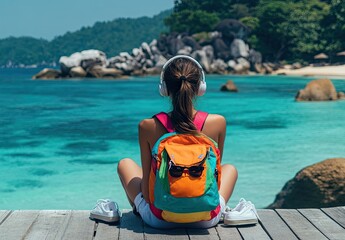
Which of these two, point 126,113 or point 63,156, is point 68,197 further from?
point 126,113

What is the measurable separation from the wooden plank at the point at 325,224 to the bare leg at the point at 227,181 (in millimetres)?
505

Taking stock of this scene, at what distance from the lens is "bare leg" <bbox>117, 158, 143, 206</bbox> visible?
3.78 metres

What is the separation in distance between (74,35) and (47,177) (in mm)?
173221

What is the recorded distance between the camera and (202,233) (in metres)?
3.49

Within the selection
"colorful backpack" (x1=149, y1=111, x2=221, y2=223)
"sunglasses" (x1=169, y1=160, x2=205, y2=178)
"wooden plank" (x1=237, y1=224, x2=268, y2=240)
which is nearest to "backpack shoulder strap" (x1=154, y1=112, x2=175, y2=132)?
"colorful backpack" (x1=149, y1=111, x2=221, y2=223)

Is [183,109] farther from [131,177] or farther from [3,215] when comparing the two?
[3,215]

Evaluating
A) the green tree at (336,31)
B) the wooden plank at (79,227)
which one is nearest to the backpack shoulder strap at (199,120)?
the wooden plank at (79,227)

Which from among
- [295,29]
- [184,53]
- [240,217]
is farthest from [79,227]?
[184,53]

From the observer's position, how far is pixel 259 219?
3754 millimetres

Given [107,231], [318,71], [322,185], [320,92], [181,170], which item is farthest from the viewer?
[318,71]

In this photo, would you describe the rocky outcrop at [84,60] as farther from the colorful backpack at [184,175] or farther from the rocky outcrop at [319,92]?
the colorful backpack at [184,175]

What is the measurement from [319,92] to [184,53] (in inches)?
1329

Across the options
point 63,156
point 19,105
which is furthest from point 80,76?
point 63,156

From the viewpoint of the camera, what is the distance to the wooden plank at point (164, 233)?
11.2 feet
